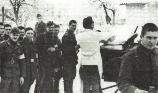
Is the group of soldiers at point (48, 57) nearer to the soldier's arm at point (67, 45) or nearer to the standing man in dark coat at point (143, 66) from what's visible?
the soldier's arm at point (67, 45)

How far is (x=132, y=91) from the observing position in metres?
4.20

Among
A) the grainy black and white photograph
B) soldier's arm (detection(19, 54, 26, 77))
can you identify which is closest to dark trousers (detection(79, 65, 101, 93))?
the grainy black and white photograph

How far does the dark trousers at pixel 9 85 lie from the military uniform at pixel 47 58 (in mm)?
1092

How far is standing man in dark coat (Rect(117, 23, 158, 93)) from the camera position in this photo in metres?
4.37

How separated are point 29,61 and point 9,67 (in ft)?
3.34

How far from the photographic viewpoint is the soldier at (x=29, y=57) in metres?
9.14

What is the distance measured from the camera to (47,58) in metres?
9.27

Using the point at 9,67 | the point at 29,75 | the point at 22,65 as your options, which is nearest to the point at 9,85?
the point at 9,67

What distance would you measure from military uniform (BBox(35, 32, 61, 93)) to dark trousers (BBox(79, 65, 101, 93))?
4.09 feet

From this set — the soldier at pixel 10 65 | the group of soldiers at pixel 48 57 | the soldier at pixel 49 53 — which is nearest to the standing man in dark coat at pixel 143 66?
the soldier at pixel 10 65

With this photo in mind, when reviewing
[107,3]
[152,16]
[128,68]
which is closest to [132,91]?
[128,68]

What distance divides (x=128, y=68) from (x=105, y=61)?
471 centimetres

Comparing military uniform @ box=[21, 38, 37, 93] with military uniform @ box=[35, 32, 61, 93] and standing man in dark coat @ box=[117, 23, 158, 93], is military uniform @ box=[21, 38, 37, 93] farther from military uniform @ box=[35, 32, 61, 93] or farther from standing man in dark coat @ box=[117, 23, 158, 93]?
standing man in dark coat @ box=[117, 23, 158, 93]

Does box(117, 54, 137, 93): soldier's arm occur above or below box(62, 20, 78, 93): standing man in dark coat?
above
